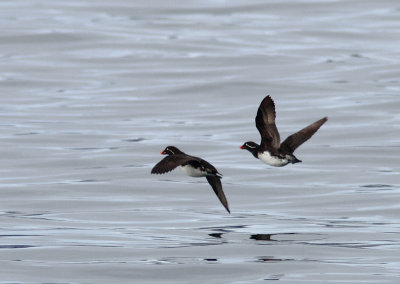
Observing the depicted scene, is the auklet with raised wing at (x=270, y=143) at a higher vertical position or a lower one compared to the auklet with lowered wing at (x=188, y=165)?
higher

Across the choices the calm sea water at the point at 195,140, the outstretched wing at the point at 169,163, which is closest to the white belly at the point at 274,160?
the outstretched wing at the point at 169,163

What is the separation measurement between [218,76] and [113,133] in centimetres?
1364

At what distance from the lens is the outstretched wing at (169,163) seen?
1548 centimetres

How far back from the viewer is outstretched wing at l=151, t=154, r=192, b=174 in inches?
610

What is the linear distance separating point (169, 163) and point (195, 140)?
55.6 ft

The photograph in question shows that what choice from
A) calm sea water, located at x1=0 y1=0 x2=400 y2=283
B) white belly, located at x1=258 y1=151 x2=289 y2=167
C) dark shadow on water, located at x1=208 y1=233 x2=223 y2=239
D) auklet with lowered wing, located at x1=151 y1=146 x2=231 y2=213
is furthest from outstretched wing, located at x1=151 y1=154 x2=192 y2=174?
dark shadow on water, located at x1=208 y1=233 x2=223 y2=239

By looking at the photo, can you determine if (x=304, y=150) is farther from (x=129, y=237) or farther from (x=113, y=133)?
(x=129, y=237)

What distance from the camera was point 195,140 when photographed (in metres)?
32.8

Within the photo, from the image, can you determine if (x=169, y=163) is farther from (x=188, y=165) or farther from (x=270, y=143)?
(x=270, y=143)

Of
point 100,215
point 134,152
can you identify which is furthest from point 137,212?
point 134,152

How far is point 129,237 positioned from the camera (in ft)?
63.6

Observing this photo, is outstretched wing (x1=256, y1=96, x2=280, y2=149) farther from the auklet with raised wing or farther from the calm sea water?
the calm sea water

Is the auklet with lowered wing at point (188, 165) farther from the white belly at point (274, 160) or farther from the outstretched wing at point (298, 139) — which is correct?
the outstretched wing at point (298, 139)

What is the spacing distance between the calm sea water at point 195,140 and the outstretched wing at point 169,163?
1632mm
